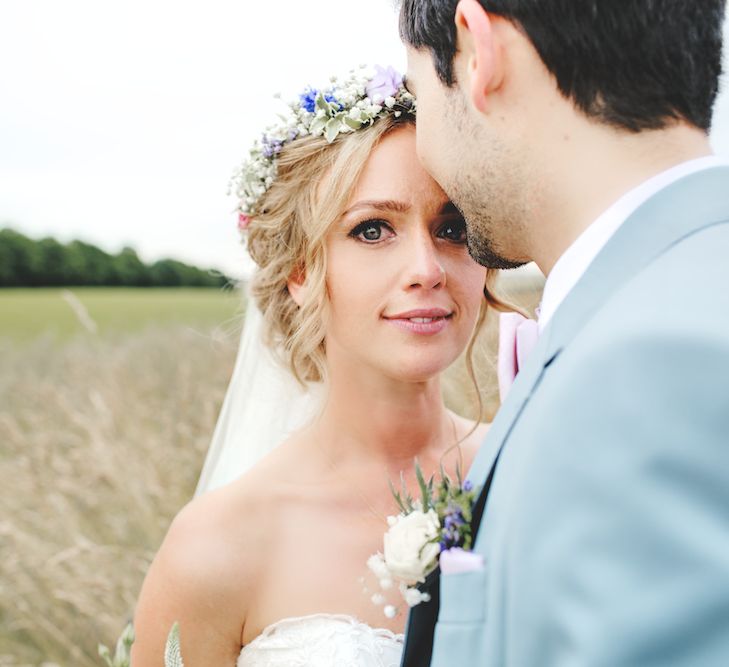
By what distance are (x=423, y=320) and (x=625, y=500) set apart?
5.11 feet

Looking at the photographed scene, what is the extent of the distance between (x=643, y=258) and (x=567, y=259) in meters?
0.21

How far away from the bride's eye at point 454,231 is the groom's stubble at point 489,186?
0.71 m

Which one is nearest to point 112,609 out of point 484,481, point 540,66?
point 484,481

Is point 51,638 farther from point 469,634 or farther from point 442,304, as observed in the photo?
point 469,634

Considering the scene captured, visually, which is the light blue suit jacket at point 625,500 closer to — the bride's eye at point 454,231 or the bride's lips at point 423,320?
the bride's lips at point 423,320

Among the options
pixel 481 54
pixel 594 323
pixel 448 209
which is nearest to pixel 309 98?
pixel 448 209

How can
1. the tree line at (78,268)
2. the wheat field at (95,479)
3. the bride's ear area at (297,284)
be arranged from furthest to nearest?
the tree line at (78,268)
the wheat field at (95,479)
the bride's ear area at (297,284)

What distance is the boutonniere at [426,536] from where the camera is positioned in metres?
1.74

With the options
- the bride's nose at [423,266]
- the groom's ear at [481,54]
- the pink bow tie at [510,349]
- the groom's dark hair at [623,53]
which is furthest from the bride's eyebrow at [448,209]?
the groom's dark hair at [623,53]

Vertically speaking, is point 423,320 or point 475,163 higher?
point 475,163

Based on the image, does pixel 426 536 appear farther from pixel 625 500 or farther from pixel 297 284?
pixel 297 284

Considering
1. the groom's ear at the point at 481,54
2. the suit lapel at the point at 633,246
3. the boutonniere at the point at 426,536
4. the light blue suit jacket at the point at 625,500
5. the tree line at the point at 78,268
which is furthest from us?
the tree line at the point at 78,268

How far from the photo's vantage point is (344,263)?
2.96 meters

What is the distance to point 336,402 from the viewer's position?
128 inches
